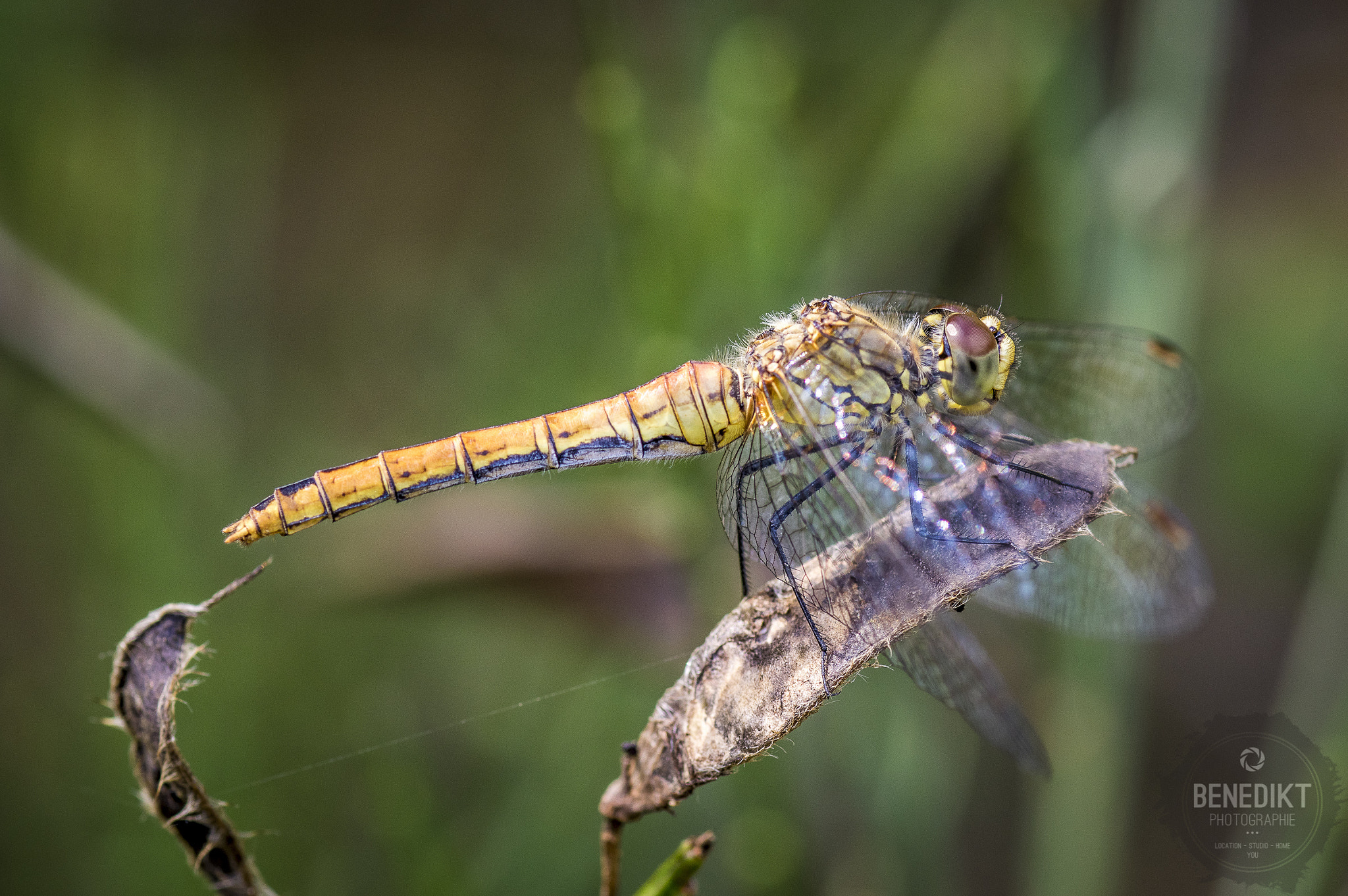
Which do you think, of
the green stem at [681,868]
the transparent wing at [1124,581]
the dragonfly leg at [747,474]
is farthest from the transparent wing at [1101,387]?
the green stem at [681,868]

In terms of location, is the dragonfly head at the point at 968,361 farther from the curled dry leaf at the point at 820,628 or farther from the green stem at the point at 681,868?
the green stem at the point at 681,868

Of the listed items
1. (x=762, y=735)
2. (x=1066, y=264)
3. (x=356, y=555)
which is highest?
(x=1066, y=264)

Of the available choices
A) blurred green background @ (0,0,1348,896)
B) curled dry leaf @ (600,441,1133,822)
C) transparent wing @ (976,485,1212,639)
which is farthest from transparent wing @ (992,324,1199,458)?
curled dry leaf @ (600,441,1133,822)

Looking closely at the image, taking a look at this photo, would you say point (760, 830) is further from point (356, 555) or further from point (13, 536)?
point (13, 536)

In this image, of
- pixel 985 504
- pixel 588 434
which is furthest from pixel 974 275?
pixel 985 504

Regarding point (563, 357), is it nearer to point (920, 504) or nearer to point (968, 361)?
point (968, 361)

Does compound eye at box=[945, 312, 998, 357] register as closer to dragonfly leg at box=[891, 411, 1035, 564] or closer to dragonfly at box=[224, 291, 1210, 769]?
dragonfly at box=[224, 291, 1210, 769]
